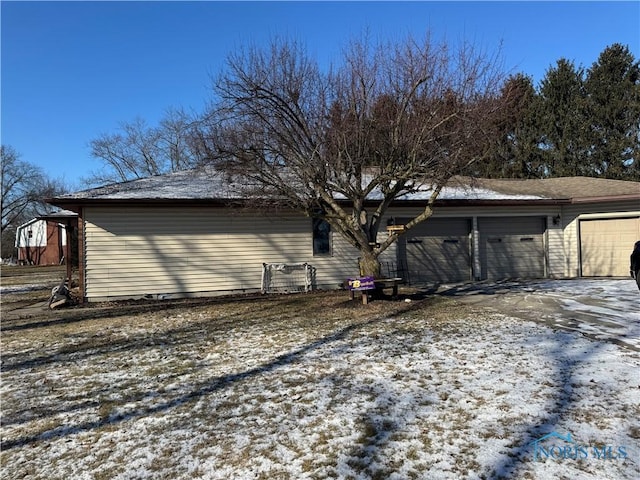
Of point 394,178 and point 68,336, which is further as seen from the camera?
point 394,178

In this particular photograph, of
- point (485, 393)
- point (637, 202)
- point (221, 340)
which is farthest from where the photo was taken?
point (637, 202)

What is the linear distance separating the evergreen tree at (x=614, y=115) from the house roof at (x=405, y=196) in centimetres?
1255

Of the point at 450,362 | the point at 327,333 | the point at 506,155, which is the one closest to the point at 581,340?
the point at 450,362

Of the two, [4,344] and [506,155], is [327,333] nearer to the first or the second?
[4,344]

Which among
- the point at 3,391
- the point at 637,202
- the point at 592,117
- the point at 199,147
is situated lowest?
the point at 3,391

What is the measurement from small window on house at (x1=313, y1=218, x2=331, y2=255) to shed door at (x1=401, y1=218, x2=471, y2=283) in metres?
2.49

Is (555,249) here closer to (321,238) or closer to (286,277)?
Result: (321,238)

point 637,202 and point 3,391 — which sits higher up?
point 637,202

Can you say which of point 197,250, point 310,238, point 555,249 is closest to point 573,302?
point 555,249

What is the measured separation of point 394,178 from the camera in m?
8.51

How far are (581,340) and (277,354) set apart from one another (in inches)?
167

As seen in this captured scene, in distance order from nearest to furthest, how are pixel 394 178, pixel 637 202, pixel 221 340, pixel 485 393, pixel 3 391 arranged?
pixel 485 393 < pixel 3 391 < pixel 221 340 < pixel 394 178 < pixel 637 202

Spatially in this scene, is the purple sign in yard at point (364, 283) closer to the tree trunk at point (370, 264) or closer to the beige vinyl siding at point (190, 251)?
the tree trunk at point (370, 264)

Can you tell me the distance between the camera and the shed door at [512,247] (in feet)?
47.0
